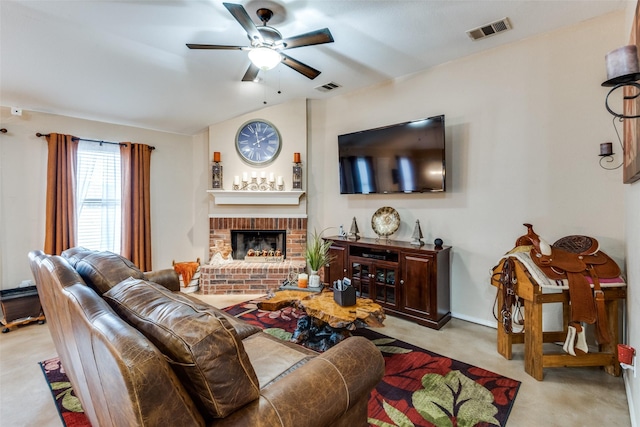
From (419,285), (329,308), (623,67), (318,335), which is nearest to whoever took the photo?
(623,67)

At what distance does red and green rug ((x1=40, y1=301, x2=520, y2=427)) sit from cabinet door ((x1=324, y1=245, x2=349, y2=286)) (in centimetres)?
133

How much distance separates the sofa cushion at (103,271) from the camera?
170cm

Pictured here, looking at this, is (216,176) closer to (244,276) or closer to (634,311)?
(244,276)

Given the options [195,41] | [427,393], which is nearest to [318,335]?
[427,393]

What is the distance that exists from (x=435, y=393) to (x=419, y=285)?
4.17 ft

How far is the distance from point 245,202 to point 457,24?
351 centimetres

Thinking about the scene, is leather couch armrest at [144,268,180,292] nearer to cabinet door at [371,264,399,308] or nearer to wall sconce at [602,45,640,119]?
cabinet door at [371,264,399,308]

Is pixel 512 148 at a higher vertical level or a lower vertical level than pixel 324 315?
higher

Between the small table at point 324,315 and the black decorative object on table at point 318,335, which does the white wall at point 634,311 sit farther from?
the black decorative object on table at point 318,335

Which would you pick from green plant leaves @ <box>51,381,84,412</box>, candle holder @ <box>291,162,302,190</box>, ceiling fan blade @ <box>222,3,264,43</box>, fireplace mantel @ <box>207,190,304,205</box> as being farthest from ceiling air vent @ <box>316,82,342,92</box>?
green plant leaves @ <box>51,381,84,412</box>

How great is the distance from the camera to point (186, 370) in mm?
912

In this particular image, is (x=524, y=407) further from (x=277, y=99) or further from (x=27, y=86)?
(x=27, y=86)

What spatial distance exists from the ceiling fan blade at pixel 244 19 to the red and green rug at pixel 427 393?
9.08ft

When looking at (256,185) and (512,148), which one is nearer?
(512,148)
